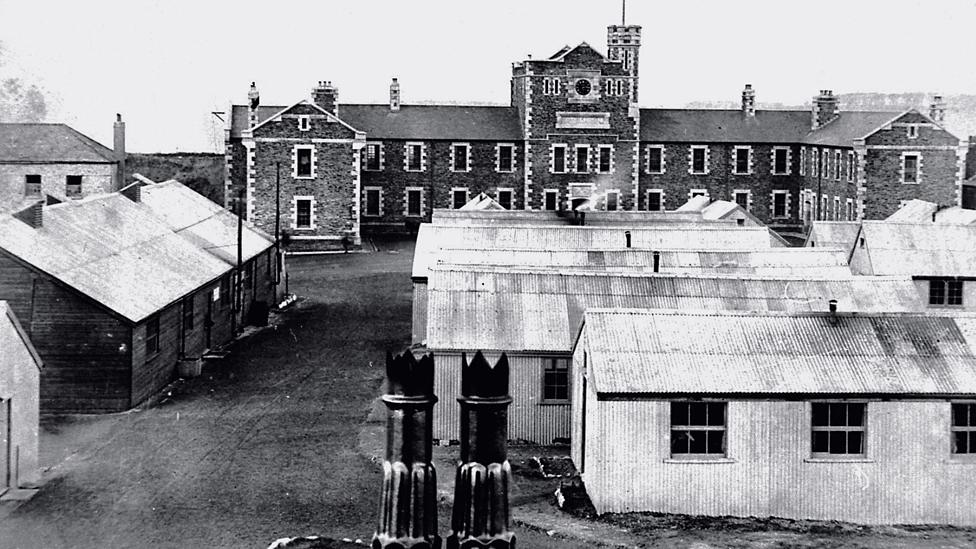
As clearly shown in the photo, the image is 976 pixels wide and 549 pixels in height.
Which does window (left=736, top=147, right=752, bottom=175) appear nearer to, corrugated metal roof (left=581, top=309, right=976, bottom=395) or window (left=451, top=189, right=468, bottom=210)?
window (left=451, top=189, right=468, bottom=210)

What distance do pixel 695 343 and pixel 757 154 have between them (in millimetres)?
53175

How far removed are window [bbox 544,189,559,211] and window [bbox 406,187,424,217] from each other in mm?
7276

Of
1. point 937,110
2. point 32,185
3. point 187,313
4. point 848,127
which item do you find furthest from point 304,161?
point 937,110

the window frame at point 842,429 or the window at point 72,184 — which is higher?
the window at point 72,184

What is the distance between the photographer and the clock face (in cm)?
6819

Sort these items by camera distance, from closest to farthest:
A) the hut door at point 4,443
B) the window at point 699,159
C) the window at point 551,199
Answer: the hut door at point 4,443 → the window at point 551,199 → the window at point 699,159

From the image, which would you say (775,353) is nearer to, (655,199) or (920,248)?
(920,248)

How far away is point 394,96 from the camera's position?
71438mm

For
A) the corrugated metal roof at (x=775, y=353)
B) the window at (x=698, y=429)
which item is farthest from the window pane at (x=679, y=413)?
the corrugated metal roof at (x=775, y=353)

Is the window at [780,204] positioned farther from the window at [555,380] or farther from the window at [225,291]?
the window at [555,380]

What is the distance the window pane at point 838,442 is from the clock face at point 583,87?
162 feet

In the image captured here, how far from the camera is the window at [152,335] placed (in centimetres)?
2981

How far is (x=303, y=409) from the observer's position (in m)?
29.1

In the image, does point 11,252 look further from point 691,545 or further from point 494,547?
point 494,547
